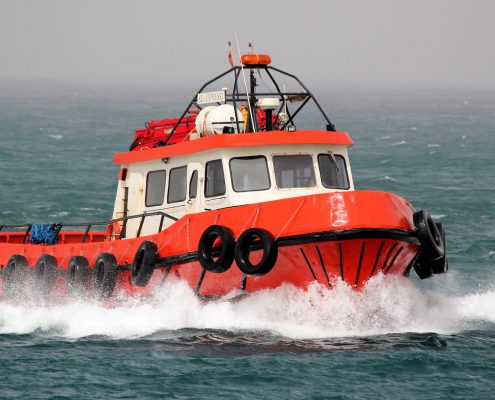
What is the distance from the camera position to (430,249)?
1505 centimetres

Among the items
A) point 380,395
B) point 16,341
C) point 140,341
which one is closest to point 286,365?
point 380,395

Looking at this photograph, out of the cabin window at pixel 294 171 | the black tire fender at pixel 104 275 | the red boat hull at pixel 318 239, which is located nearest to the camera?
the red boat hull at pixel 318 239

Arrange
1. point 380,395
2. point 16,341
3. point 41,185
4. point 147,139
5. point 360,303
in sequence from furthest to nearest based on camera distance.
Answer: point 41,185
point 147,139
point 16,341
point 360,303
point 380,395

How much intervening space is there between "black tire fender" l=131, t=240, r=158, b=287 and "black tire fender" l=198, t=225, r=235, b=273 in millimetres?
1339

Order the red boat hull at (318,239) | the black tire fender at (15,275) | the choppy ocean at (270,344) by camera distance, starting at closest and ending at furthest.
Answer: the choppy ocean at (270,344) → the red boat hull at (318,239) → the black tire fender at (15,275)

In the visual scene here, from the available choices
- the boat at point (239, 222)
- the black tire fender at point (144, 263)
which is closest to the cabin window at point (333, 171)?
the boat at point (239, 222)

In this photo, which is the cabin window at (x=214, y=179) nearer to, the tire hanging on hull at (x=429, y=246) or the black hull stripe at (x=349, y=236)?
the black hull stripe at (x=349, y=236)

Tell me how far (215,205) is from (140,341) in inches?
96.2

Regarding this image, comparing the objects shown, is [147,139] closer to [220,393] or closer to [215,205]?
[215,205]

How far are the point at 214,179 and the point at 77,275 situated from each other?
10.1 ft

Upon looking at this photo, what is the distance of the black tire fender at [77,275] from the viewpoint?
1758 cm

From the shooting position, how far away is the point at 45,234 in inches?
795

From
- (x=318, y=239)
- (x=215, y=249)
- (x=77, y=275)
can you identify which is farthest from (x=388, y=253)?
(x=77, y=275)

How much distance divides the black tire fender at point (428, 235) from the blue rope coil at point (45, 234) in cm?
782
